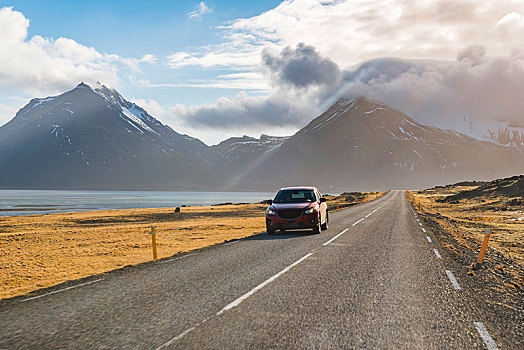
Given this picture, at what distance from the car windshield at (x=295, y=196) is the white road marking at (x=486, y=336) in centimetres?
1399

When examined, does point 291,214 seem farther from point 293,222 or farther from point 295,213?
point 293,222

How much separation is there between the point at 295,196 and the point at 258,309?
13938 mm

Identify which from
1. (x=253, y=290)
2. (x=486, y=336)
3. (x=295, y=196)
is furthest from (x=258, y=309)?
(x=295, y=196)

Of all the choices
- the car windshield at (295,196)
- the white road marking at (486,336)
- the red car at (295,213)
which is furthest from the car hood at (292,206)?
the white road marking at (486,336)

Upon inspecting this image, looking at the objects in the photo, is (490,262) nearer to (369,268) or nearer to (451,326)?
(369,268)

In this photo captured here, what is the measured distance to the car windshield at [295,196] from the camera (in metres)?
20.2

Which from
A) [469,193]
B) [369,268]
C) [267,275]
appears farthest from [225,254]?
[469,193]

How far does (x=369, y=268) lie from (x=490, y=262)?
4298 millimetres

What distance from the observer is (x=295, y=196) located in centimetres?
2052

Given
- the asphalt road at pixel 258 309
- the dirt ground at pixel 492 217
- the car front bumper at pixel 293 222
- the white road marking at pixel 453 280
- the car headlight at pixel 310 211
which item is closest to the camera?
the asphalt road at pixel 258 309

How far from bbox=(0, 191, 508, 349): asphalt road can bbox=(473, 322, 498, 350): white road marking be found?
0.05ft

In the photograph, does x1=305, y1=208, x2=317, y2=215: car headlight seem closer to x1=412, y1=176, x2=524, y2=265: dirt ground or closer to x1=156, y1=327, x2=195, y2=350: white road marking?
x1=412, y1=176, x2=524, y2=265: dirt ground

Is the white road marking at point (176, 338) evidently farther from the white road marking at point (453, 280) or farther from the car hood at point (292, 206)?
the car hood at point (292, 206)

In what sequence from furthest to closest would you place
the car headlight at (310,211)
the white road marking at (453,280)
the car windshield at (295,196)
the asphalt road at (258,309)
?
the car windshield at (295,196), the car headlight at (310,211), the white road marking at (453,280), the asphalt road at (258,309)
